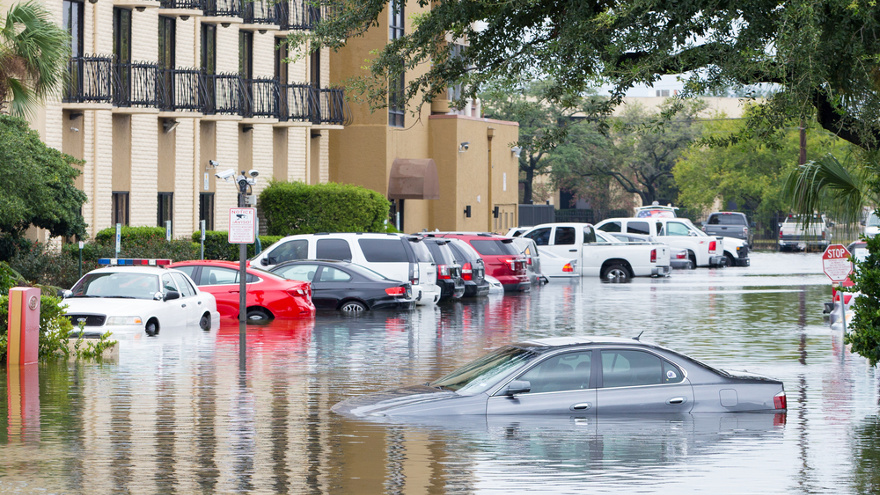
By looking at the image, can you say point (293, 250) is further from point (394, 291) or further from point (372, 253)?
point (394, 291)

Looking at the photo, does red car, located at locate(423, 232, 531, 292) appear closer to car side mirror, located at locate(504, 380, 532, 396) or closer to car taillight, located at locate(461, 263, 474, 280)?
car taillight, located at locate(461, 263, 474, 280)

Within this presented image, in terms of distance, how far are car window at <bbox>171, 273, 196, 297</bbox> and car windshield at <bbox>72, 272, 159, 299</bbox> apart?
2.09 feet

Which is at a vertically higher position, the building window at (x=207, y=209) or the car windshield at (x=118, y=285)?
the building window at (x=207, y=209)

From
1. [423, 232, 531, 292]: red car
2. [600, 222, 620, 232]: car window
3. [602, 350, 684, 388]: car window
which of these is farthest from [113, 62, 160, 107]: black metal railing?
[602, 350, 684, 388]: car window

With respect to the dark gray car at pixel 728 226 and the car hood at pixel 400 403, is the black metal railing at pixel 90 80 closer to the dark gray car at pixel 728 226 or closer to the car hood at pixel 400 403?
the car hood at pixel 400 403

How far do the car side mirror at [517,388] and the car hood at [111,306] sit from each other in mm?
10542

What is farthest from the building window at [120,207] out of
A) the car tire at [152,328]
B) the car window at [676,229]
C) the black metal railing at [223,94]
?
the car window at [676,229]

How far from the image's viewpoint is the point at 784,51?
14203 millimetres

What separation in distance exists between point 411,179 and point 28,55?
29357 mm

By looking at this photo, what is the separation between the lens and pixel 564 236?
44.3 m

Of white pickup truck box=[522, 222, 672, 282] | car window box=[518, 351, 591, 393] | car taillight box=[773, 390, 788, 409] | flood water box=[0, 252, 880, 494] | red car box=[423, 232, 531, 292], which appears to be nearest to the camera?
flood water box=[0, 252, 880, 494]

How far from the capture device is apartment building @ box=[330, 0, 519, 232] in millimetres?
50969

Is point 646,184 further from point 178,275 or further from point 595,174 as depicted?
point 178,275

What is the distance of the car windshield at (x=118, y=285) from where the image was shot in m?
22.3
